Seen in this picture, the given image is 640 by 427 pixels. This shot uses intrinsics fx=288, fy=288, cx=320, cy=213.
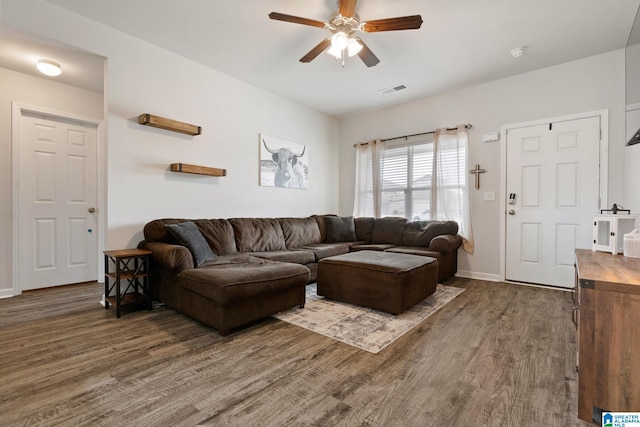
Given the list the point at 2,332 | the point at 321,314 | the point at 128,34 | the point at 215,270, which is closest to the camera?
the point at 2,332

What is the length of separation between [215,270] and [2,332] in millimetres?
1653

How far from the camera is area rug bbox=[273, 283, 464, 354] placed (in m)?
2.15

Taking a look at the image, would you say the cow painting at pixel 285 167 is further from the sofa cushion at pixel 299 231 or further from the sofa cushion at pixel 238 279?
the sofa cushion at pixel 238 279

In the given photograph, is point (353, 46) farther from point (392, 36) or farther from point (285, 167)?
point (285, 167)

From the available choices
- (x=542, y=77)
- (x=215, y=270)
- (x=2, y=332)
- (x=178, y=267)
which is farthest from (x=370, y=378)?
(x=542, y=77)

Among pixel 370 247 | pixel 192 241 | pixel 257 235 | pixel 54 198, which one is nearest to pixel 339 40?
pixel 192 241

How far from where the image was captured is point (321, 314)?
8.64ft

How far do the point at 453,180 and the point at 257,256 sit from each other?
306 cm

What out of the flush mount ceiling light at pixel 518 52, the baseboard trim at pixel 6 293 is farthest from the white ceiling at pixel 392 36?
the baseboard trim at pixel 6 293

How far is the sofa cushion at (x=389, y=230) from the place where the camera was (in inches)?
176

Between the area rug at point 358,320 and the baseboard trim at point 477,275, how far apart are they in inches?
50.6

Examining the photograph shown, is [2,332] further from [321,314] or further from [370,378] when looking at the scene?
[370,378]

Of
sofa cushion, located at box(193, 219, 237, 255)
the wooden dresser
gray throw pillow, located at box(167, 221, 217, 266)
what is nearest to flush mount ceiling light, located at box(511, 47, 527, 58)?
the wooden dresser

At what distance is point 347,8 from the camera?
2219 millimetres
